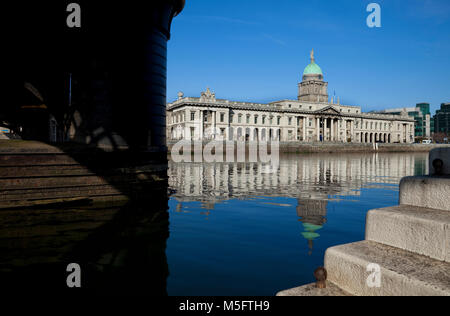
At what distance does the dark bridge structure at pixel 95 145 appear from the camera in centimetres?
809

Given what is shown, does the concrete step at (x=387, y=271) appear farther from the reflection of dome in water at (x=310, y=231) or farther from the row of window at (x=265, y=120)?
the row of window at (x=265, y=120)

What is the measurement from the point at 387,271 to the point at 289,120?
106953mm

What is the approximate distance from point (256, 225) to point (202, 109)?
8110 centimetres

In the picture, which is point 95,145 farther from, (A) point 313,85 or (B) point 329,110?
(A) point 313,85

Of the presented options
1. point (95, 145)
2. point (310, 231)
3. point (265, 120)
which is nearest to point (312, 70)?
point (265, 120)

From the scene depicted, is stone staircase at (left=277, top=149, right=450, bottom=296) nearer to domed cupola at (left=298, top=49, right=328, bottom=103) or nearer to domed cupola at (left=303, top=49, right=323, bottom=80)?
domed cupola at (left=298, top=49, right=328, bottom=103)

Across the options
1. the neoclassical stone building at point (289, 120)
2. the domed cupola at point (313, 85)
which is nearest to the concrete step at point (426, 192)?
the neoclassical stone building at point (289, 120)

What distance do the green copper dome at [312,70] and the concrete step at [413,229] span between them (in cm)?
12182

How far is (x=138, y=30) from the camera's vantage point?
12.8m

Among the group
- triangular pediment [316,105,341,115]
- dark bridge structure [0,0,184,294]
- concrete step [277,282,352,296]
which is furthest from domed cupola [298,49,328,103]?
concrete step [277,282,352,296]

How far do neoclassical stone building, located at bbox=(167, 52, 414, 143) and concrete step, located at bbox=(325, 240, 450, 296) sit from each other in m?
84.3

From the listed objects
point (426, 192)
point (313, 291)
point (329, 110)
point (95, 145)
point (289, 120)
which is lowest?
point (313, 291)

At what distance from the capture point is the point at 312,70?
390 ft
